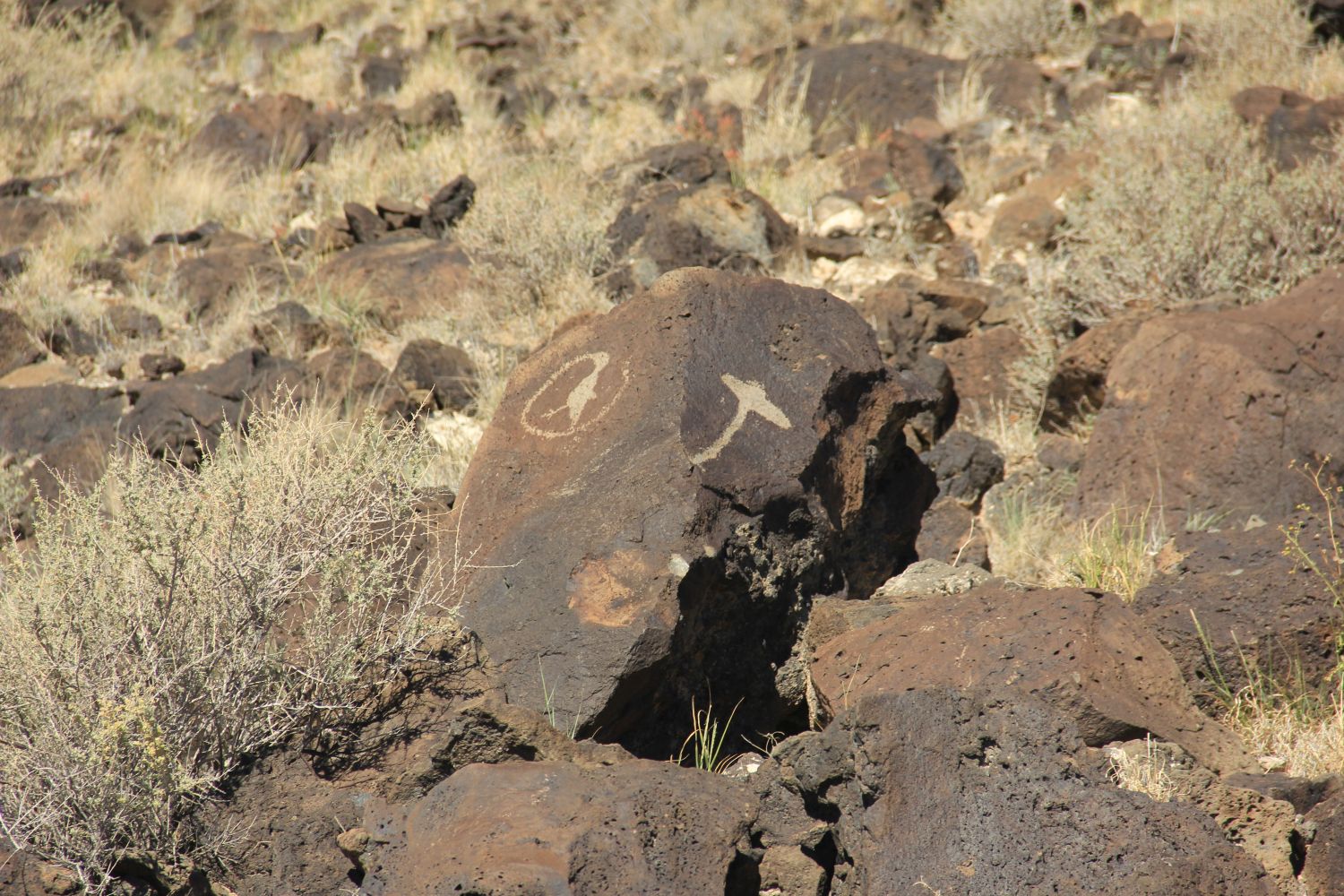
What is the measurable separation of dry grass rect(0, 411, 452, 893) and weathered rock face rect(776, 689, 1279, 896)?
4.68ft

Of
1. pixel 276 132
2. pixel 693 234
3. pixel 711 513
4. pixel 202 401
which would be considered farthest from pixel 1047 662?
pixel 276 132

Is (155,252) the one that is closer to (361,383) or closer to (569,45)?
(361,383)

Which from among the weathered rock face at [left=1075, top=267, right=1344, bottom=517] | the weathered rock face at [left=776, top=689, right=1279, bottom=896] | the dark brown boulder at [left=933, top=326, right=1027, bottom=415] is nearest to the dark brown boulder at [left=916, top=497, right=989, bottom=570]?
the weathered rock face at [left=1075, top=267, right=1344, bottom=517]

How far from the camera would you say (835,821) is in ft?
9.45

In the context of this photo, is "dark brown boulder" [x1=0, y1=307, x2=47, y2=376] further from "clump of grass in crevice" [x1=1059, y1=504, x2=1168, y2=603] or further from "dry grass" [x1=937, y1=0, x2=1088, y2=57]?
"dry grass" [x1=937, y1=0, x2=1088, y2=57]

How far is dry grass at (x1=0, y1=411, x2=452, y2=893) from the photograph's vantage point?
3115 millimetres

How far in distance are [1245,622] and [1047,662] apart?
0.92 metres

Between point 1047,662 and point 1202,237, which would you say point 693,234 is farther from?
point 1047,662

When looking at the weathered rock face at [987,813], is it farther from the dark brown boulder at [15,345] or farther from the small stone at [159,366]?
the dark brown boulder at [15,345]

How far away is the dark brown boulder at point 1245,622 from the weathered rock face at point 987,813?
1145 millimetres

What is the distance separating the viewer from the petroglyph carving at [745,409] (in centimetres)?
380

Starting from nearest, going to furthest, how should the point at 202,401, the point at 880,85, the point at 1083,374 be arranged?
1. the point at 1083,374
2. the point at 202,401
3. the point at 880,85

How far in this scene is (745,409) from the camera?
3918 mm

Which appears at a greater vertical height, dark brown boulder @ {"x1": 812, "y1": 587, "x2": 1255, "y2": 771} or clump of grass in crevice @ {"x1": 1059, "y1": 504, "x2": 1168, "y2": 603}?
dark brown boulder @ {"x1": 812, "y1": 587, "x2": 1255, "y2": 771}
